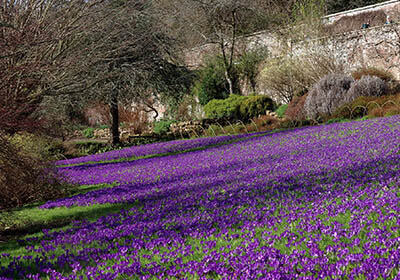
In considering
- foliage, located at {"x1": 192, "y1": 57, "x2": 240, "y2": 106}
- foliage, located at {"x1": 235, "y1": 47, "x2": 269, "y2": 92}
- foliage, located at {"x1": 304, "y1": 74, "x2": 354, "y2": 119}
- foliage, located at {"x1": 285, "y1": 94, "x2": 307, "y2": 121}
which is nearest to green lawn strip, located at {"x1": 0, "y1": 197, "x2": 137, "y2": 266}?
foliage, located at {"x1": 304, "y1": 74, "x2": 354, "y2": 119}

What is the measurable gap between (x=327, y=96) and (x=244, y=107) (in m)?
5.71

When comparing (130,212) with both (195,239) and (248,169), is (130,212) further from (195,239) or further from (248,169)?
(248,169)

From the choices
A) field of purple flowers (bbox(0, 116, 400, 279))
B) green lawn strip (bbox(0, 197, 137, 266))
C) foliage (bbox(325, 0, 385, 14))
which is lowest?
green lawn strip (bbox(0, 197, 137, 266))

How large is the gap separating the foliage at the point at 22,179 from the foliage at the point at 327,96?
12.5 m

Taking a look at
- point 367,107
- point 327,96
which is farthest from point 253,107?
point 367,107

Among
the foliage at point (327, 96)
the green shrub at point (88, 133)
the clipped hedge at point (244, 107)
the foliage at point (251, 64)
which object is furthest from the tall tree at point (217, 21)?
the foliage at point (327, 96)

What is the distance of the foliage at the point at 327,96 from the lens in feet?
59.4

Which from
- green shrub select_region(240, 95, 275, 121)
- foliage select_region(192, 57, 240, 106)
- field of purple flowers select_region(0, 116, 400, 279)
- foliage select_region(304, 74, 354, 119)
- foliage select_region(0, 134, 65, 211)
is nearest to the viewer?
field of purple flowers select_region(0, 116, 400, 279)

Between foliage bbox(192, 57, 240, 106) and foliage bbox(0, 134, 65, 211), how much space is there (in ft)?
68.0

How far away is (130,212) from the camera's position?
5.84 m

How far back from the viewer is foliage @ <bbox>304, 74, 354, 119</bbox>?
18109 mm

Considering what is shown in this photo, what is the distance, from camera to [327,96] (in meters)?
18.2

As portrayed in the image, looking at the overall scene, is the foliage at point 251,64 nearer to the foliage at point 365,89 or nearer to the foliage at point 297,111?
the foliage at point 297,111

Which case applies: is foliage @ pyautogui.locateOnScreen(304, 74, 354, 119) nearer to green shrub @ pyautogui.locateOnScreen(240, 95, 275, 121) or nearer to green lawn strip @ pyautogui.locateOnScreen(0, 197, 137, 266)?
green shrub @ pyautogui.locateOnScreen(240, 95, 275, 121)
